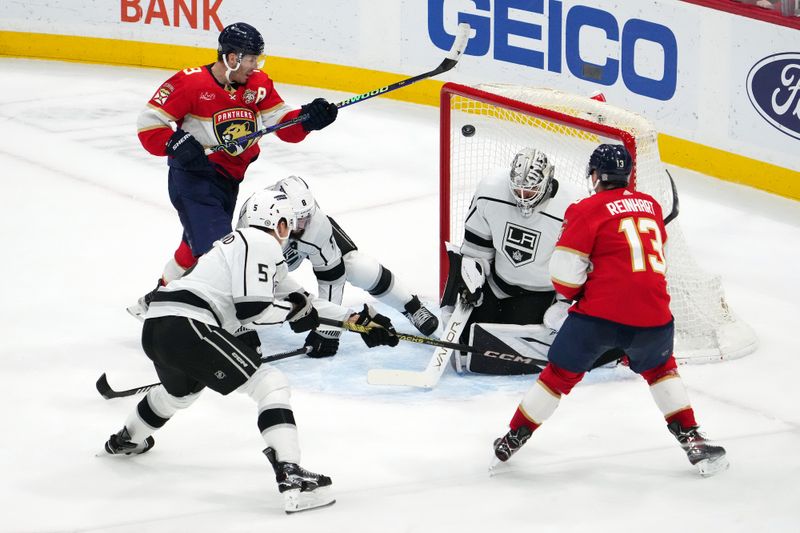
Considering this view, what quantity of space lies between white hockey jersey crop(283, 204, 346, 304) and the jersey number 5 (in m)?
1.41

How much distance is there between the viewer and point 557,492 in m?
3.80

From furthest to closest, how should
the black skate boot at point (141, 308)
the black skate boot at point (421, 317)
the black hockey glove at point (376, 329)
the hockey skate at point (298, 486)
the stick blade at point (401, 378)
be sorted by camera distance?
the black skate boot at point (141, 308) < the black skate boot at point (421, 317) < the stick blade at point (401, 378) < the black hockey glove at point (376, 329) < the hockey skate at point (298, 486)

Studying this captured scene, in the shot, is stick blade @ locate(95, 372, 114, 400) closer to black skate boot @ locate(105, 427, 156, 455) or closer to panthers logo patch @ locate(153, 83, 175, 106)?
black skate boot @ locate(105, 427, 156, 455)

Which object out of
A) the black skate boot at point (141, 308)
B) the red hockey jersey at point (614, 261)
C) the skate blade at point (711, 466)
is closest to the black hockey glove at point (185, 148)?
the black skate boot at point (141, 308)

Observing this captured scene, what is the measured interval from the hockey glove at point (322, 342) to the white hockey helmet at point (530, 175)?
86cm

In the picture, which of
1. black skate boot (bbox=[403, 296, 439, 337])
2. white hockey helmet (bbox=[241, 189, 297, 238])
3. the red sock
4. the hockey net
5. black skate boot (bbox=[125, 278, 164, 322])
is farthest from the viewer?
black skate boot (bbox=[125, 278, 164, 322])

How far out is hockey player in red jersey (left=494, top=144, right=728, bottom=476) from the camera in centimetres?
369

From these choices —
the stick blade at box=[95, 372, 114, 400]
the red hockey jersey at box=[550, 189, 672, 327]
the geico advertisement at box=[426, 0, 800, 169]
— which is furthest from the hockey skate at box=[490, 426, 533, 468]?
the geico advertisement at box=[426, 0, 800, 169]

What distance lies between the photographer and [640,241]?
12.1 ft

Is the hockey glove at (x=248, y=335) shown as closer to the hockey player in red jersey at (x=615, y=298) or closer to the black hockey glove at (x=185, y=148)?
the black hockey glove at (x=185, y=148)

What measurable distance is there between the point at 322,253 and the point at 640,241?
4.88ft

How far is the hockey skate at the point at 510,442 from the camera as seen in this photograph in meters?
3.86

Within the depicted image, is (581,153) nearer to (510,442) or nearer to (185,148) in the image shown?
(185,148)

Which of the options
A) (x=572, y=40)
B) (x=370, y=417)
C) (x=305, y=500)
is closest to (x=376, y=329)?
(x=370, y=417)
